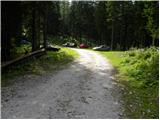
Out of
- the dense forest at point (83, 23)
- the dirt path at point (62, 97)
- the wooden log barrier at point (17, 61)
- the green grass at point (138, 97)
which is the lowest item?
the green grass at point (138, 97)

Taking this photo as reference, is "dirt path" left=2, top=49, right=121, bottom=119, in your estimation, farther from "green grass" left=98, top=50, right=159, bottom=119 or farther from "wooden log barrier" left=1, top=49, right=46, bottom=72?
"wooden log barrier" left=1, top=49, right=46, bottom=72

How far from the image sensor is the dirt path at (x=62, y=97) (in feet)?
32.9

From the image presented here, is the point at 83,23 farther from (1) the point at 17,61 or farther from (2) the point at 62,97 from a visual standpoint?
(2) the point at 62,97

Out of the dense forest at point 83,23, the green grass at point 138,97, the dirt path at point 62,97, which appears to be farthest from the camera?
the dense forest at point 83,23

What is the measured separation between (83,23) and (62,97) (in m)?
65.3

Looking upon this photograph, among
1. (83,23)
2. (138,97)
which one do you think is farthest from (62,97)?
(83,23)

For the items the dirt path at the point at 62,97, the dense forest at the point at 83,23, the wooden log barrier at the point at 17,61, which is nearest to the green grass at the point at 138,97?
the dirt path at the point at 62,97

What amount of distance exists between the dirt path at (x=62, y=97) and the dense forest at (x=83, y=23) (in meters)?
6.39

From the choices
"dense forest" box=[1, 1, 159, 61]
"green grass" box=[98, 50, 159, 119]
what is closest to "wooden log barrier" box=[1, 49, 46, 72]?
"dense forest" box=[1, 1, 159, 61]

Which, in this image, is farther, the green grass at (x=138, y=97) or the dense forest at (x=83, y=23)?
the dense forest at (x=83, y=23)

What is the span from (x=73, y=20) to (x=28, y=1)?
56557 mm

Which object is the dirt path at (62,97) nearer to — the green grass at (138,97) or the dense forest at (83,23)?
the green grass at (138,97)

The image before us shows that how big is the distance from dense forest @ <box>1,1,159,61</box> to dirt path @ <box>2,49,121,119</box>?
6.39 m

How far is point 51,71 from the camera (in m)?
19.2
